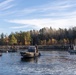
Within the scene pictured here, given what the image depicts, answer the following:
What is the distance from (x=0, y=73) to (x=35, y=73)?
24.9 ft

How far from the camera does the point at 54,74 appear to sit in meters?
60.3

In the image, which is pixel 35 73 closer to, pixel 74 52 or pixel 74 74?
pixel 74 74

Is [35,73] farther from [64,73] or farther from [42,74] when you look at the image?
[64,73]

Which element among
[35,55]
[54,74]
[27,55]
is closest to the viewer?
[54,74]

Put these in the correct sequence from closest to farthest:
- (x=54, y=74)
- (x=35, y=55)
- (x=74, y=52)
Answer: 1. (x=54, y=74)
2. (x=35, y=55)
3. (x=74, y=52)

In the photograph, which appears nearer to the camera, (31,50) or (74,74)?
(74,74)

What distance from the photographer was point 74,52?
499 ft

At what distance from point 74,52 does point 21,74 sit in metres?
93.9

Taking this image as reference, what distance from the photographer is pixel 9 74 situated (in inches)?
2402

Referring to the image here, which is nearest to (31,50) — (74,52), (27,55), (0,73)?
(27,55)

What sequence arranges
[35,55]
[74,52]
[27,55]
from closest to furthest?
[27,55]
[35,55]
[74,52]

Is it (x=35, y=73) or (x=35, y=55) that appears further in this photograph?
(x=35, y=55)

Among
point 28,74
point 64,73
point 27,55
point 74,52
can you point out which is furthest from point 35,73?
point 74,52

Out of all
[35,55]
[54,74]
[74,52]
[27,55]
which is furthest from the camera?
[74,52]
